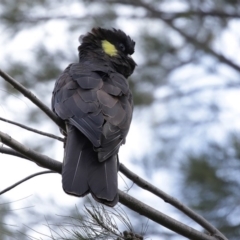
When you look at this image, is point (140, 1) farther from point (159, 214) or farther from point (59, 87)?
point (159, 214)

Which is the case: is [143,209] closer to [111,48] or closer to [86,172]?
[86,172]

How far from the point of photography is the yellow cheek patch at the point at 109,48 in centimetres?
488

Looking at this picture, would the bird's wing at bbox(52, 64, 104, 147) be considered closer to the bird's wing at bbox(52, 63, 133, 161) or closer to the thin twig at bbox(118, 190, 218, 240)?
the bird's wing at bbox(52, 63, 133, 161)

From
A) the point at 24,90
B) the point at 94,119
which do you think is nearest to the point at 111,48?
the point at 94,119

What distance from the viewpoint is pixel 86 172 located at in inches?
130

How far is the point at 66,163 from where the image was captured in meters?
3.34

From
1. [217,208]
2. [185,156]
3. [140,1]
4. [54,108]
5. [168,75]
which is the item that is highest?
[140,1]

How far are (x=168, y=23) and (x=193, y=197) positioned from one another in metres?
3.14

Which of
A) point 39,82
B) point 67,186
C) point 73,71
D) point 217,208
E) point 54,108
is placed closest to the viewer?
point 67,186

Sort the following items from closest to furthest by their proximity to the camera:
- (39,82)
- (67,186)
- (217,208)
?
(67,186)
(217,208)
(39,82)

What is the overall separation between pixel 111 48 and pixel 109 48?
2cm

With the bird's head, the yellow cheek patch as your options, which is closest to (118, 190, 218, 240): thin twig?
the bird's head

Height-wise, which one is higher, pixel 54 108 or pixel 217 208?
pixel 217 208

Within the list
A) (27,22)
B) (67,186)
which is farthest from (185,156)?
(67,186)
